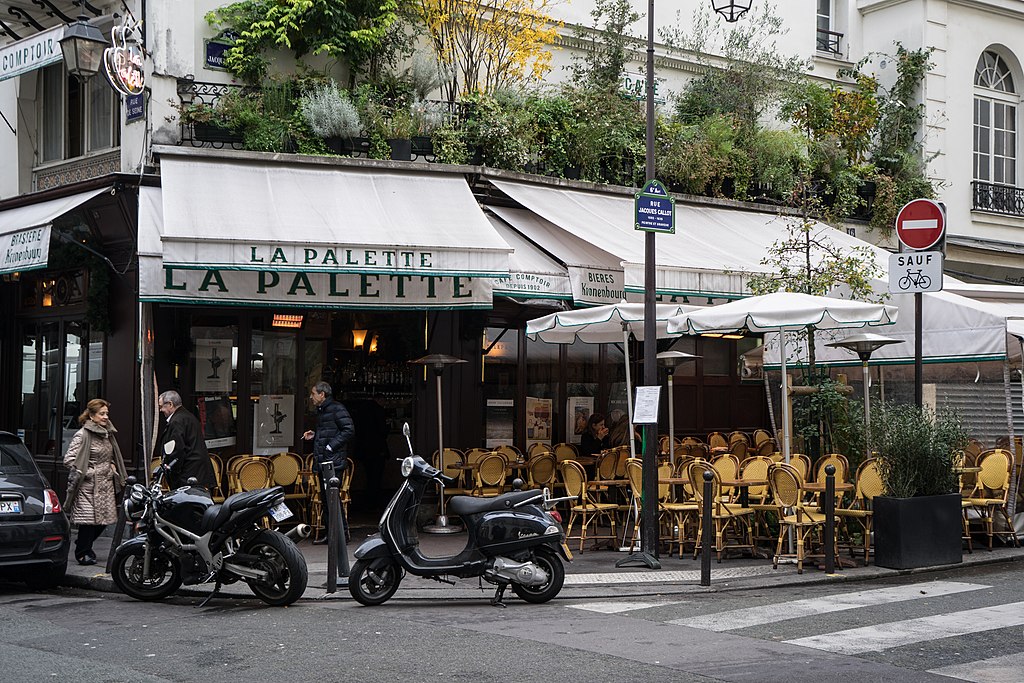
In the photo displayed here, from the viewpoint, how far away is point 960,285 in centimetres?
1518

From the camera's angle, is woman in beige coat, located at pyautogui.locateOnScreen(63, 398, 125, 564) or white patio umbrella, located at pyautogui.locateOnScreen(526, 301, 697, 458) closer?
woman in beige coat, located at pyautogui.locateOnScreen(63, 398, 125, 564)

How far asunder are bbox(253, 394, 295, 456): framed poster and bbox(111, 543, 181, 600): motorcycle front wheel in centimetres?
469

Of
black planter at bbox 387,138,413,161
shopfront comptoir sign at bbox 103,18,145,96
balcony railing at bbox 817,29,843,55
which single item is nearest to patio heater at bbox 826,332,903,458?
black planter at bbox 387,138,413,161

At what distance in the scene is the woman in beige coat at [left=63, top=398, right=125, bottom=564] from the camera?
11953 mm

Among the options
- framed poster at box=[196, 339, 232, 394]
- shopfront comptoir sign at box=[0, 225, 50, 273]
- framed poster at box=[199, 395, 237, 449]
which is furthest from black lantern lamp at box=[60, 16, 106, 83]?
framed poster at box=[199, 395, 237, 449]

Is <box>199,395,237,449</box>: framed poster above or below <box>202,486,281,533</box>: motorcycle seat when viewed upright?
above

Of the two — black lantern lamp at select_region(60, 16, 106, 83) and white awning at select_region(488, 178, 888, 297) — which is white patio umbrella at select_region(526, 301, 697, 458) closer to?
white awning at select_region(488, 178, 888, 297)

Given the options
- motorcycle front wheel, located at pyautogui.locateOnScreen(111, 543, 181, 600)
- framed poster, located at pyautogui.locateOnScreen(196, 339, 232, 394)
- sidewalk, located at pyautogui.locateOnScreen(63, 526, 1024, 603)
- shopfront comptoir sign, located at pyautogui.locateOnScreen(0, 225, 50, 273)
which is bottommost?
sidewalk, located at pyautogui.locateOnScreen(63, 526, 1024, 603)

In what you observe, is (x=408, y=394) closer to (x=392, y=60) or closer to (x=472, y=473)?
(x=472, y=473)

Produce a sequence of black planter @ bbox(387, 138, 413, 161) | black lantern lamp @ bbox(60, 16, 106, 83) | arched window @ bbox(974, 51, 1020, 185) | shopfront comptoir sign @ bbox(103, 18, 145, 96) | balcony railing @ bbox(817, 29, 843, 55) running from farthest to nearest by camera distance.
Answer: arched window @ bbox(974, 51, 1020, 185)
balcony railing @ bbox(817, 29, 843, 55)
black planter @ bbox(387, 138, 413, 161)
black lantern lamp @ bbox(60, 16, 106, 83)
shopfront comptoir sign @ bbox(103, 18, 145, 96)

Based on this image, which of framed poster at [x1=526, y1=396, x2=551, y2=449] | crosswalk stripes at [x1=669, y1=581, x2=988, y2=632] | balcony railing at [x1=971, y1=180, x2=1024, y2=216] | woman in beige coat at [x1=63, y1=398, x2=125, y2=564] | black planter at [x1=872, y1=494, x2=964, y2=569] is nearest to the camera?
crosswalk stripes at [x1=669, y1=581, x2=988, y2=632]

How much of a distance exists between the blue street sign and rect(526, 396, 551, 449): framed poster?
530 cm

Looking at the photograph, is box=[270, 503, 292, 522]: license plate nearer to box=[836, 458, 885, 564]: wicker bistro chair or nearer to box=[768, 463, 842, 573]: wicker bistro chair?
box=[768, 463, 842, 573]: wicker bistro chair

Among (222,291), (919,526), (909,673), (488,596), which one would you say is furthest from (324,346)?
(909,673)
